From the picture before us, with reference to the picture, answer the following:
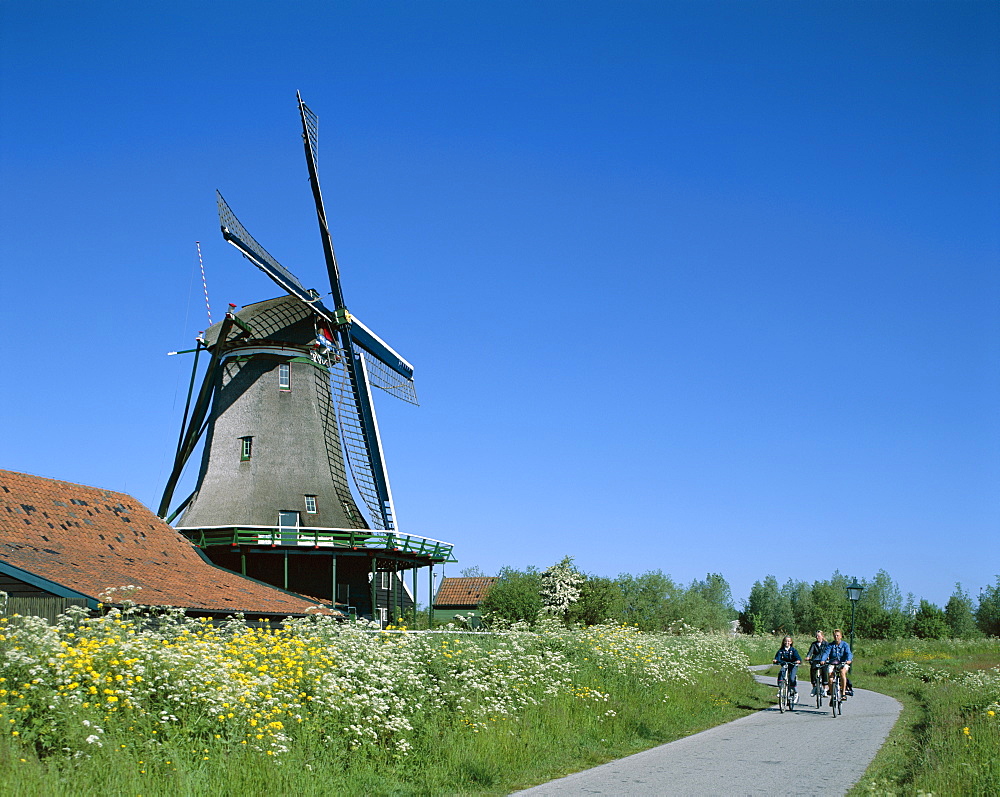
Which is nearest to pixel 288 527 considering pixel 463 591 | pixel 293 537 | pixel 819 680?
pixel 293 537

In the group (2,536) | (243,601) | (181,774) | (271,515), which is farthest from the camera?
(271,515)

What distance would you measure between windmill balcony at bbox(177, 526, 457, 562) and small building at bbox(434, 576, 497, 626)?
29956 millimetres

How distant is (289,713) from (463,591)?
5491 cm

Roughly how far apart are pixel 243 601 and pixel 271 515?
8.09 m

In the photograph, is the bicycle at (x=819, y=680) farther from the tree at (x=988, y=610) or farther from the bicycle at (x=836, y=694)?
the tree at (x=988, y=610)

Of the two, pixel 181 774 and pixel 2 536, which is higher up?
pixel 2 536

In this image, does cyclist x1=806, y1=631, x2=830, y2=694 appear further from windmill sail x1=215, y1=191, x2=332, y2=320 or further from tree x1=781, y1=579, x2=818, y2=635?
tree x1=781, y1=579, x2=818, y2=635

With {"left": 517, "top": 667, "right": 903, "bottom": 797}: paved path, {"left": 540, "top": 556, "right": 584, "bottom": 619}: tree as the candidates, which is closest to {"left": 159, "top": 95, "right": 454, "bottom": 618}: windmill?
{"left": 540, "top": 556, "right": 584, "bottom": 619}: tree

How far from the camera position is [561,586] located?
46469 millimetres

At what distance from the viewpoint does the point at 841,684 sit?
734 inches

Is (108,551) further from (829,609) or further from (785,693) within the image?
(829,609)

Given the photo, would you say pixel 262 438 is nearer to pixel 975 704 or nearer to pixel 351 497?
pixel 351 497

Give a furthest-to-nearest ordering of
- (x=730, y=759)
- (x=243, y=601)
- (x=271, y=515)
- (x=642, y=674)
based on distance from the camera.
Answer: (x=271, y=515), (x=243, y=601), (x=642, y=674), (x=730, y=759)

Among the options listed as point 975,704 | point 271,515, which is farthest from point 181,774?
point 271,515
